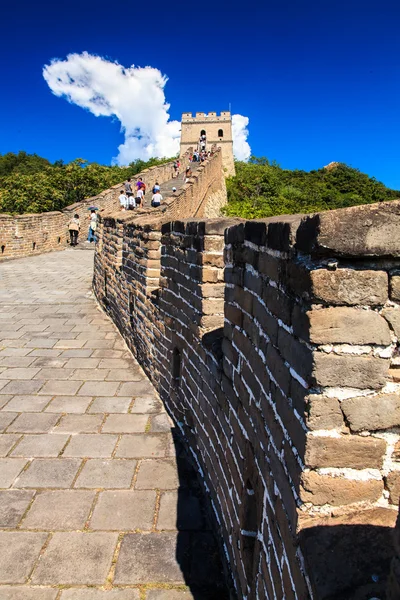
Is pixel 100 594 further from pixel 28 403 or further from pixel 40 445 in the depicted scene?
pixel 28 403

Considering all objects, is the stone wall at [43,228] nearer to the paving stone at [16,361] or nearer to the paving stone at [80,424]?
the paving stone at [16,361]

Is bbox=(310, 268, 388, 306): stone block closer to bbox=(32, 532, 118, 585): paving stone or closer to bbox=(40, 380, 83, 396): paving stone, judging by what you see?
bbox=(32, 532, 118, 585): paving stone

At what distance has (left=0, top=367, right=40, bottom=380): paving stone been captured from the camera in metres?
6.15

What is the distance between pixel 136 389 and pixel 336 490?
443 cm

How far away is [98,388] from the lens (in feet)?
19.0

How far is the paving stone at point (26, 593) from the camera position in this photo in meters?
2.79

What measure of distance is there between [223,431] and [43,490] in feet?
5.62

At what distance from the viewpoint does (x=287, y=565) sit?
68.3 inches

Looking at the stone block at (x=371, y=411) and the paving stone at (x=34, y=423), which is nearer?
the stone block at (x=371, y=411)

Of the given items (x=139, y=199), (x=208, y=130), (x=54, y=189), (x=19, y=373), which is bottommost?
(x=19, y=373)

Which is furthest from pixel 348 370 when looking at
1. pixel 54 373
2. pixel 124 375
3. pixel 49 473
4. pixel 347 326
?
pixel 54 373

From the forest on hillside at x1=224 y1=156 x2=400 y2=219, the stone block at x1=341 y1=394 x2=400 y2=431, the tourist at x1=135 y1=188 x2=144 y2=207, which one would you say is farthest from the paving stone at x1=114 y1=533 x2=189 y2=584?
the forest on hillside at x1=224 y1=156 x2=400 y2=219

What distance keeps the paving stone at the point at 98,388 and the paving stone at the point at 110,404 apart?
0.46 ft

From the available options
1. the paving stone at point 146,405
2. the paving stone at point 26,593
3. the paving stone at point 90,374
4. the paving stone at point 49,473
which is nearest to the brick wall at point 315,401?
the paving stone at point 26,593
